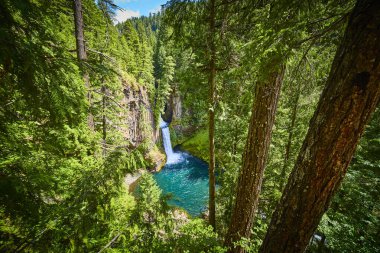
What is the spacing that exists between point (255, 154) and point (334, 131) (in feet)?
5.91

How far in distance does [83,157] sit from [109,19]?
3.91m

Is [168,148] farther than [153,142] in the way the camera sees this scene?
Yes

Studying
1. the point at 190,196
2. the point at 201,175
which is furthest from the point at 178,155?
the point at 190,196

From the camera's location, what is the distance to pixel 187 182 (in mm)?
21297

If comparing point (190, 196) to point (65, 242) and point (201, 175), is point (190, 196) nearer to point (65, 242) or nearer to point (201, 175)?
point (201, 175)

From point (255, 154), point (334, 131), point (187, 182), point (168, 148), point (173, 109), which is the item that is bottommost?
point (187, 182)

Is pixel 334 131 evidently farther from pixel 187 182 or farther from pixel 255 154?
pixel 187 182

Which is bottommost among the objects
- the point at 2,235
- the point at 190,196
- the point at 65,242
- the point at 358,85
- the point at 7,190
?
the point at 190,196

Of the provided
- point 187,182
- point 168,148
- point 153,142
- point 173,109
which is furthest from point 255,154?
point 173,109

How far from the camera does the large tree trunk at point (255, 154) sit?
3.19 metres

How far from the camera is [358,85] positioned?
1.55 meters

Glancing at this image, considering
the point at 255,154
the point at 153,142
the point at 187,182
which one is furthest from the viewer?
the point at 187,182

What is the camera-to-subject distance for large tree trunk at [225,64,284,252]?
126 inches

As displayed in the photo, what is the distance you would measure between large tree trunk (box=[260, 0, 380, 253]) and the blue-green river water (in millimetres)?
13594
